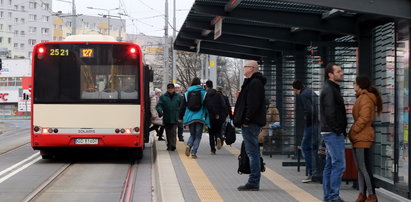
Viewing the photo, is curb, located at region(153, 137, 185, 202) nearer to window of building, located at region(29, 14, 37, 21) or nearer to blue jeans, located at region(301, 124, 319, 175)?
blue jeans, located at region(301, 124, 319, 175)

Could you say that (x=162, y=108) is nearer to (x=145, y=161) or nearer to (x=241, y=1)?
(x=145, y=161)

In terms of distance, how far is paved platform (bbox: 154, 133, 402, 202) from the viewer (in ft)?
30.3

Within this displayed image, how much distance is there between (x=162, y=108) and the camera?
17484 millimetres

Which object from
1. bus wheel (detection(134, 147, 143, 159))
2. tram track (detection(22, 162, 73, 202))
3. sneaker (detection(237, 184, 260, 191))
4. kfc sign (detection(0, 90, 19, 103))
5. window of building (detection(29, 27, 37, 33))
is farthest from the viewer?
window of building (detection(29, 27, 37, 33))

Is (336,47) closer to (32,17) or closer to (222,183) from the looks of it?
(222,183)

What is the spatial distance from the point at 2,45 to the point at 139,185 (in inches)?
4051

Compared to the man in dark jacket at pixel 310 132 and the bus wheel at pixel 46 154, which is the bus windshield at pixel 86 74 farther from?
the man in dark jacket at pixel 310 132

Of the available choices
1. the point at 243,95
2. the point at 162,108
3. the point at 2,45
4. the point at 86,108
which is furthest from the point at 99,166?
the point at 2,45

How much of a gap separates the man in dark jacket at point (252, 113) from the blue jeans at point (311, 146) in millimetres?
1676

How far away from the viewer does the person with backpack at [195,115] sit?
51.1ft

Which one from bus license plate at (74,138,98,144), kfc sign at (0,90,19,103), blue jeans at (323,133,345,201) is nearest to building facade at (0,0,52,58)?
kfc sign at (0,90,19,103)

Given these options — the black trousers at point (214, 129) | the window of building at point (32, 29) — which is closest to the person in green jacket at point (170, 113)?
the black trousers at point (214, 129)

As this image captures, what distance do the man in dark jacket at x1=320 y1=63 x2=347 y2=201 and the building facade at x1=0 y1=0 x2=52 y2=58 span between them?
103m

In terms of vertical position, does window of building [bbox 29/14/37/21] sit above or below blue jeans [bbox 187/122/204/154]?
above
